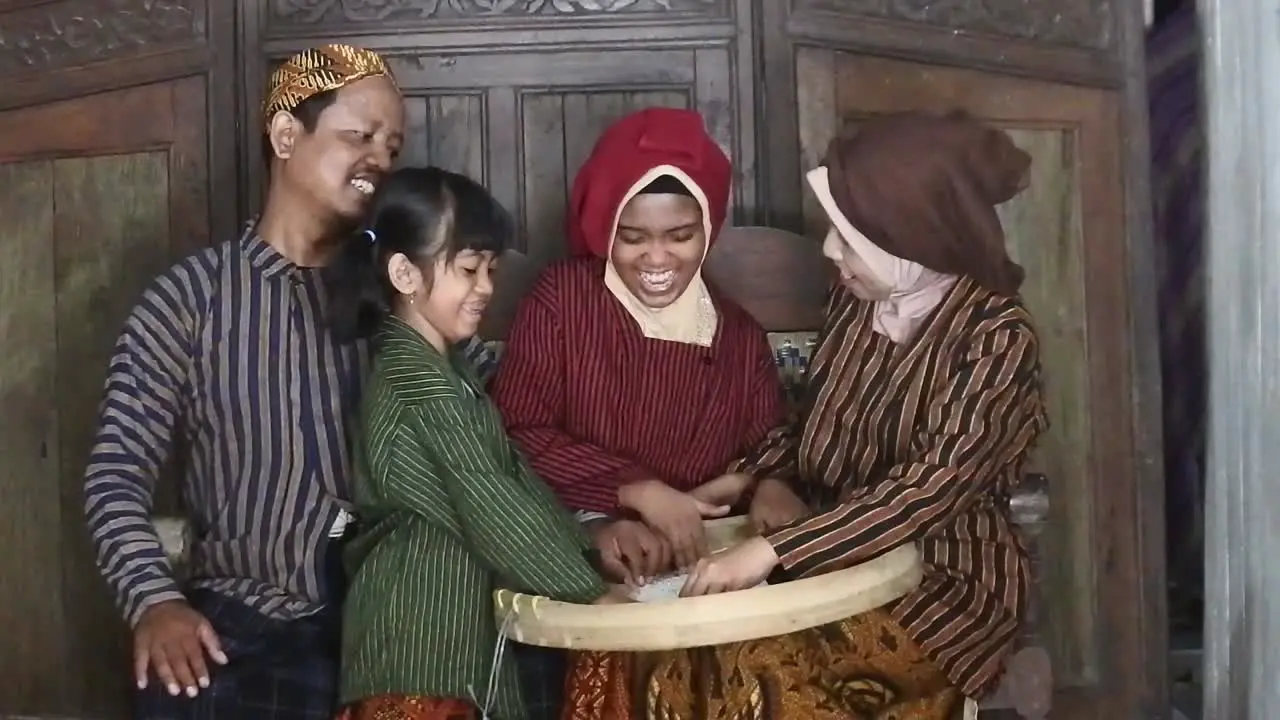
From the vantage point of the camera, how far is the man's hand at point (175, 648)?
55.2 inches

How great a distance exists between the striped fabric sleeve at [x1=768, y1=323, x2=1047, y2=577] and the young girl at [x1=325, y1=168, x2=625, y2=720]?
0.78ft

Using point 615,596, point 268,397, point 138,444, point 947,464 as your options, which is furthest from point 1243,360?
point 138,444

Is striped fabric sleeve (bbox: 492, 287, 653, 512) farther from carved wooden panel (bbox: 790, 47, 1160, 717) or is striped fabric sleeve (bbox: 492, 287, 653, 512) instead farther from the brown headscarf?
carved wooden panel (bbox: 790, 47, 1160, 717)

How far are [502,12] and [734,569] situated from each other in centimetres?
108

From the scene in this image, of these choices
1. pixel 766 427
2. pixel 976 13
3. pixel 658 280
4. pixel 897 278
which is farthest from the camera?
pixel 976 13

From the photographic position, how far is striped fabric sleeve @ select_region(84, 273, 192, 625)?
148cm

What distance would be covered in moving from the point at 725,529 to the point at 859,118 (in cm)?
75

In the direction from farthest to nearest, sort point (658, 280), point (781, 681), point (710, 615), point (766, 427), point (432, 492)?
1. point (766, 427)
2. point (658, 280)
3. point (432, 492)
4. point (781, 681)
5. point (710, 615)

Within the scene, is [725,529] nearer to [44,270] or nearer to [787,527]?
[787,527]

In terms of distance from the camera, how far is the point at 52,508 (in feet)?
6.98

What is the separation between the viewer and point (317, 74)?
1.64 metres

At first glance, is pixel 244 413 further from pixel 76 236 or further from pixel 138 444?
pixel 76 236

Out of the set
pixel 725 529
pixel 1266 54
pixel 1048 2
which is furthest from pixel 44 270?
pixel 1266 54

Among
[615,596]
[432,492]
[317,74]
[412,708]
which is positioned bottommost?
[412,708]
